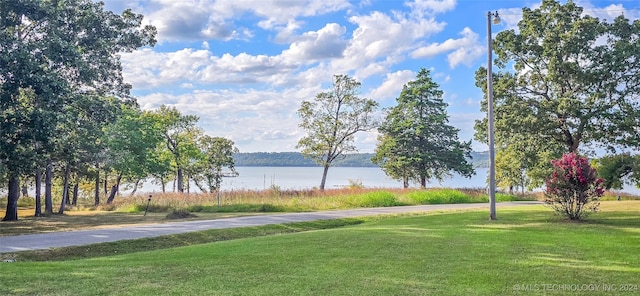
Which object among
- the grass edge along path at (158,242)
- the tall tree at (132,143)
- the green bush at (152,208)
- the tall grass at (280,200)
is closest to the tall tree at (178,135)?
the tall tree at (132,143)

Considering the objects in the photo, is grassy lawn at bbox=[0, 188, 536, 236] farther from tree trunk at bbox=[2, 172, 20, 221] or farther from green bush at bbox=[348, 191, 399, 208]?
tree trunk at bbox=[2, 172, 20, 221]

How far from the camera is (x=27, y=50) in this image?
15.2 meters

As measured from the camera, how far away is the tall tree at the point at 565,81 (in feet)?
85.4

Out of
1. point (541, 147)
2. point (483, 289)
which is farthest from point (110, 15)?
point (541, 147)

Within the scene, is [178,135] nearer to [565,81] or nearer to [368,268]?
[565,81]

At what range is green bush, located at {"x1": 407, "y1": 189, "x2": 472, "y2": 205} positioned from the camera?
2769 centimetres

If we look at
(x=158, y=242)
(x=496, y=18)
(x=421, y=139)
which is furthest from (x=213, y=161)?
(x=496, y=18)

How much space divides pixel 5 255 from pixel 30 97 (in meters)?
7.60

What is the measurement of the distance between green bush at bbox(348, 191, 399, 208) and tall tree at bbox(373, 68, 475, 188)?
1684 cm

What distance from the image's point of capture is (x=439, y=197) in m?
28.7

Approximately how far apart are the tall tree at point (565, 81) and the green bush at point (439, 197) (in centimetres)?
456

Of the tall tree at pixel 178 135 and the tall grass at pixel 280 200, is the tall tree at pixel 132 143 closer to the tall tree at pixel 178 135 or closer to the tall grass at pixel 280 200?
the tall grass at pixel 280 200

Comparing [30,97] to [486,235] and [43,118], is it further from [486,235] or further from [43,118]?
[486,235]

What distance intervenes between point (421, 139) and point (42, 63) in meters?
33.8
